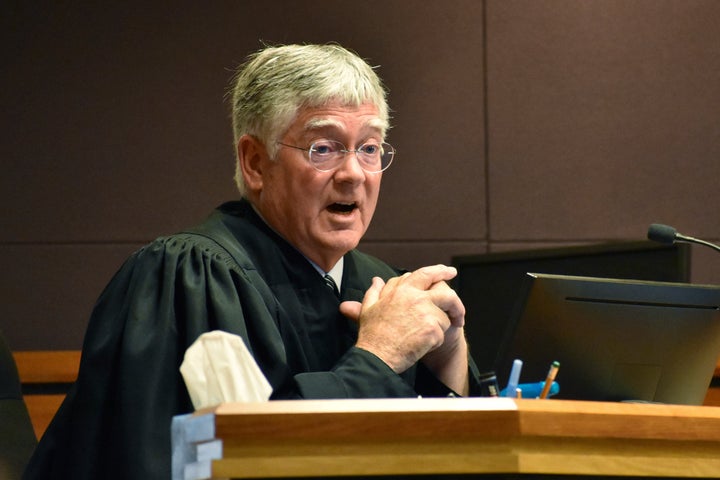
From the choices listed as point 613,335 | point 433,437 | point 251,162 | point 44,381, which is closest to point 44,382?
point 44,381

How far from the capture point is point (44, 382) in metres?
3.21

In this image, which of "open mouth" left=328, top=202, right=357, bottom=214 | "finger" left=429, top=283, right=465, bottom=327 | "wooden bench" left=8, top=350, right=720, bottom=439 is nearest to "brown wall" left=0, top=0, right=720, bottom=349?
"wooden bench" left=8, top=350, right=720, bottom=439

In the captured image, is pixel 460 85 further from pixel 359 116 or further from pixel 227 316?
pixel 227 316

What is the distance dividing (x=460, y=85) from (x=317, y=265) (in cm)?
167

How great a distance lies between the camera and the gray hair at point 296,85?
6.68ft

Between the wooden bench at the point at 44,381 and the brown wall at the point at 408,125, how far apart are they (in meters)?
0.26


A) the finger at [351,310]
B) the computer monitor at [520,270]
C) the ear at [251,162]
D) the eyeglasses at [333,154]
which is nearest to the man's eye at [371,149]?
the eyeglasses at [333,154]

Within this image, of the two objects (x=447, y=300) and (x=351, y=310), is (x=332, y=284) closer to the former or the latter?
(x=351, y=310)

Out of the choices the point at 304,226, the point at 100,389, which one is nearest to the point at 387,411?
the point at 100,389

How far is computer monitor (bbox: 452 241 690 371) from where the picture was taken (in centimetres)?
279

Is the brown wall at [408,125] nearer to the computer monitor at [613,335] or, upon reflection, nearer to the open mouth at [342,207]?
the open mouth at [342,207]

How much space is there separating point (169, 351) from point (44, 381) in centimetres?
160

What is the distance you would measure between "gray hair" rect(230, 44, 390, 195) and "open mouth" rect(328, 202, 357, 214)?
157mm

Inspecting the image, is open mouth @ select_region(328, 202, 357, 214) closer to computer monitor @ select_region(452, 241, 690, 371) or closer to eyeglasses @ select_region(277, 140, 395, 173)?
A: eyeglasses @ select_region(277, 140, 395, 173)
